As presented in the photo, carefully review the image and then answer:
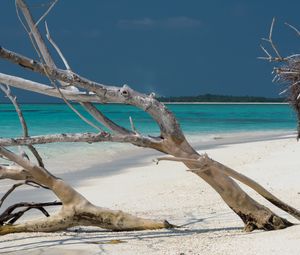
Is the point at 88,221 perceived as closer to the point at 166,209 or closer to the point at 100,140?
the point at 100,140

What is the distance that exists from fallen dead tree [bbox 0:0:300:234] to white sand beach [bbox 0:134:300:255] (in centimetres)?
15

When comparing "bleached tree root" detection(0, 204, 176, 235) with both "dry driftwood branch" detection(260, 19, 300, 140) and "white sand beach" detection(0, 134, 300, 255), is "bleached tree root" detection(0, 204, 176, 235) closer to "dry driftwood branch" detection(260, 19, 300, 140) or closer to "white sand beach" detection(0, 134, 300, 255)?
"white sand beach" detection(0, 134, 300, 255)

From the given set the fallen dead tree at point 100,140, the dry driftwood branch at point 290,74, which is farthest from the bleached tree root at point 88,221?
the dry driftwood branch at point 290,74

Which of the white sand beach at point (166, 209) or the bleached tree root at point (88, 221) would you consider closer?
the white sand beach at point (166, 209)

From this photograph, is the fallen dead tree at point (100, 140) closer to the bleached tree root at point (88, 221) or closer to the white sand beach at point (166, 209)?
the bleached tree root at point (88, 221)

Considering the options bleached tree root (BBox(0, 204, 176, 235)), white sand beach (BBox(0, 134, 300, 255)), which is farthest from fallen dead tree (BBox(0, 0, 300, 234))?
white sand beach (BBox(0, 134, 300, 255))

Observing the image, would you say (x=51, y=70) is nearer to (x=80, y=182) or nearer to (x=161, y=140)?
(x=161, y=140)

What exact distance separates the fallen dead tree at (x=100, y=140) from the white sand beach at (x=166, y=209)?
0.15 metres

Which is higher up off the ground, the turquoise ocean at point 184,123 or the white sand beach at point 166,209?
the turquoise ocean at point 184,123

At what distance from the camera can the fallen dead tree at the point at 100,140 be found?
16.5ft

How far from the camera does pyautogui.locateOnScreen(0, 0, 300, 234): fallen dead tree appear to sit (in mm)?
5043

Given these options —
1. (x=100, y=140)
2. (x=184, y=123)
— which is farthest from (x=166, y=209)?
(x=184, y=123)

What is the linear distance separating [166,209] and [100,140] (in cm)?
275

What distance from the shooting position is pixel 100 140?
16.4 ft
